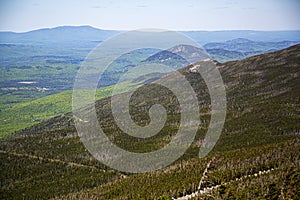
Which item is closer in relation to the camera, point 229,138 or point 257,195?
point 257,195

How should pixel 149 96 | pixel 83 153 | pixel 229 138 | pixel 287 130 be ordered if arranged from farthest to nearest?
→ pixel 149 96 < pixel 83 153 < pixel 229 138 < pixel 287 130

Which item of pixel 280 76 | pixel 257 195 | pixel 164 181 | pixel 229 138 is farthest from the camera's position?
pixel 280 76

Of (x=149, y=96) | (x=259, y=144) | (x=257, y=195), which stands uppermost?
(x=257, y=195)

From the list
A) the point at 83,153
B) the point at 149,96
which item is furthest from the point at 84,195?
the point at 149,96

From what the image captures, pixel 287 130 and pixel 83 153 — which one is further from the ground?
pixel 287 130

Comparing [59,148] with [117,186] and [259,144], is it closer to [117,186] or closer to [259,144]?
[117,186]

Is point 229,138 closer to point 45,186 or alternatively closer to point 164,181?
point 164,181
